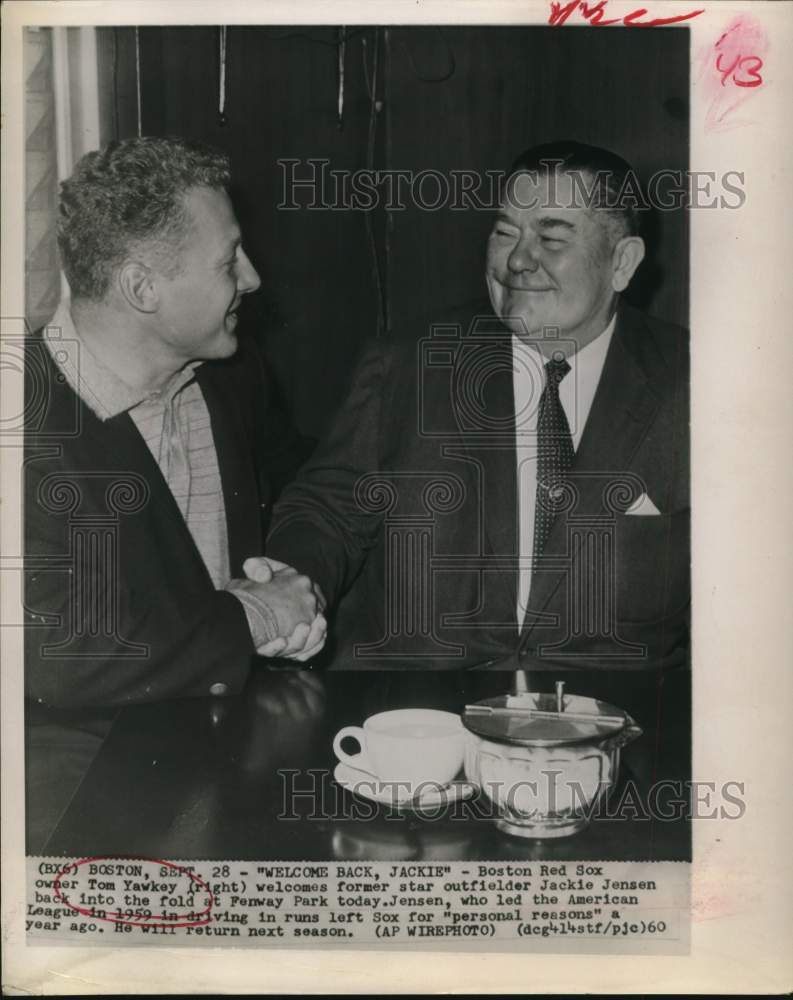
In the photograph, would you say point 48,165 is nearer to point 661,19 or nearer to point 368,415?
point 368,415

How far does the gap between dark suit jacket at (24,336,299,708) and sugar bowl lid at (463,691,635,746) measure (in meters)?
0.26

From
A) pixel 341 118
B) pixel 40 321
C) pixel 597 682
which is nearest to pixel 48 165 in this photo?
pixel 40 321

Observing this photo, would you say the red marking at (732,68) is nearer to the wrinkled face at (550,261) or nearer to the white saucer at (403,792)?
the wrinkled face at (550,261)

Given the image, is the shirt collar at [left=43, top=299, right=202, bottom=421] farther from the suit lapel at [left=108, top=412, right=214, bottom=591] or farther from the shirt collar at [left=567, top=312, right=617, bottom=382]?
the shirt collar at [left=567, top=312, right=617, bottom=382]

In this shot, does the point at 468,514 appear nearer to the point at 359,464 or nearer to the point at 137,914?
the point at 359,464

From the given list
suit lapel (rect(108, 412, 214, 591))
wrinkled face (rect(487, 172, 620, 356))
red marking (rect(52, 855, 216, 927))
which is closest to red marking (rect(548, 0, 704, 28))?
wrinkled face (rect(487, 172, 620, 356))

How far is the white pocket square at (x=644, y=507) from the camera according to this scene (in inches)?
40.1

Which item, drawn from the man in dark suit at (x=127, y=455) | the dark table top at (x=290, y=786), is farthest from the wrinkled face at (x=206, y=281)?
the dark table top at (x=290, y=786)

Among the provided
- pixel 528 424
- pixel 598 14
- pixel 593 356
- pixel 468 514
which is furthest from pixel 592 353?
pixel 598 14

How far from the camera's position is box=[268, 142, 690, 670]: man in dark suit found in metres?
1.03

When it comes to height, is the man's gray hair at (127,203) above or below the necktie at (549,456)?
above

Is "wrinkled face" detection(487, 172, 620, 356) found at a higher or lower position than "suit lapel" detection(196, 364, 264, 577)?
higher

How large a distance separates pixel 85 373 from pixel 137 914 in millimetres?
508

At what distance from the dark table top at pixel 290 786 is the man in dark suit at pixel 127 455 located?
0.05 meters
